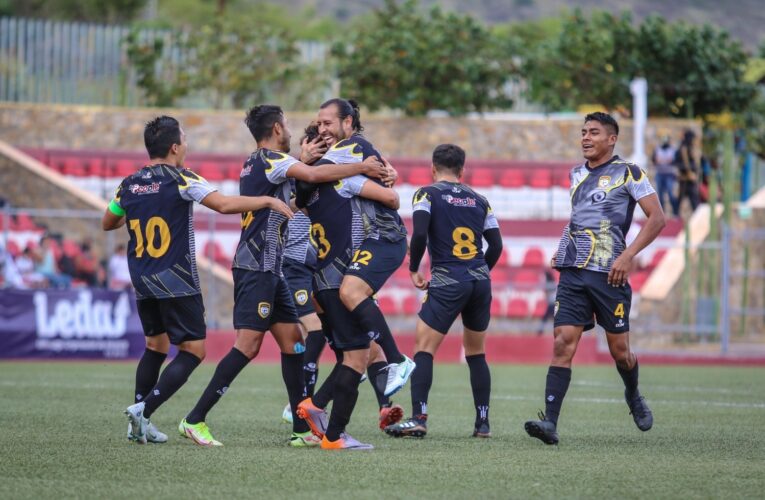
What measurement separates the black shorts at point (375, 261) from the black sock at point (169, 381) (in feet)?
3.94

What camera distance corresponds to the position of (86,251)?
71.7 feet

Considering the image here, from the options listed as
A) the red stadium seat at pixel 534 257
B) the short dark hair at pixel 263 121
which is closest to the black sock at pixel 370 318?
the short dark hair at pixel 263 121

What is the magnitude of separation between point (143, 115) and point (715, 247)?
48.0ft

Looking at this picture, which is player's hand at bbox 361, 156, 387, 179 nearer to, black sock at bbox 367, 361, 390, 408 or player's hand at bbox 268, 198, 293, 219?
player's hand at bbox 268, 198, 293, 219

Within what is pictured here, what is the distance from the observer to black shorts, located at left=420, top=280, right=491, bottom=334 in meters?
9.14

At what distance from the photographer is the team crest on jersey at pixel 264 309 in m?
8.08

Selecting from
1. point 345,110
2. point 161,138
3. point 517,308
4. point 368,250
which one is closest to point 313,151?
point 345,110

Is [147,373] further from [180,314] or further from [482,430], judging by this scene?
[482,430]

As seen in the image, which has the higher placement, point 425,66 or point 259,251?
point 425,66

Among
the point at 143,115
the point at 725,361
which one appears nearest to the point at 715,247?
the point at 725,361

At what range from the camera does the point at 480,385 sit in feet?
30.2

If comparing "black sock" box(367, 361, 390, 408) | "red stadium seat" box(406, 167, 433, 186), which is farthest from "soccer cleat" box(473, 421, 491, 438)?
"red stadium seat" box(406, 167, 433, 186)

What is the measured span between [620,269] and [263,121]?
8.54 ft

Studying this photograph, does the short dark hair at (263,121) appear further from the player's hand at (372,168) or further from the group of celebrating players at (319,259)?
the player's hand at (372,168)
